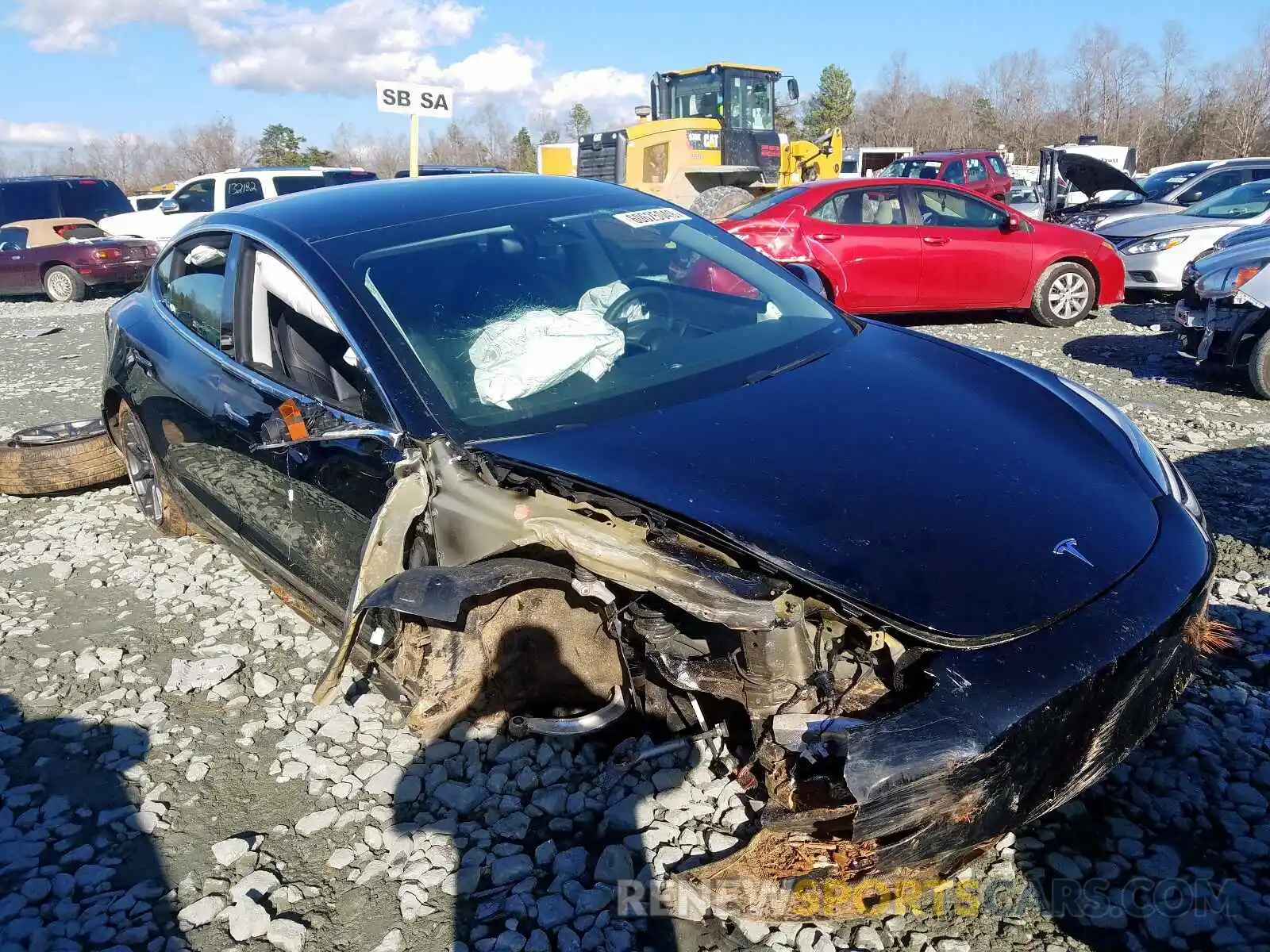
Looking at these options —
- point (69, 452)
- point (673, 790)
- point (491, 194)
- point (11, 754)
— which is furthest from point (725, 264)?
point (69, 452)

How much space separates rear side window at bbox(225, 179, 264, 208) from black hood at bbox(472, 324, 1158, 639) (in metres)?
13.4

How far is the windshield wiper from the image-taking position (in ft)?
9.59

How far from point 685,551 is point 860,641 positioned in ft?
1.45

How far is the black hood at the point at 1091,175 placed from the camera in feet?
38.7

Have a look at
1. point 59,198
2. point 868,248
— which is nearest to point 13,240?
point 59,198

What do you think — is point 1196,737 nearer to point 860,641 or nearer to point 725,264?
point 860,641

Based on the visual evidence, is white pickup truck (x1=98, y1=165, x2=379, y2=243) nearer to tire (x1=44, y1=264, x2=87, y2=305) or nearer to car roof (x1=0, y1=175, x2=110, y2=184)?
tire (x1=44, y1=264, x2=87, y2=305)

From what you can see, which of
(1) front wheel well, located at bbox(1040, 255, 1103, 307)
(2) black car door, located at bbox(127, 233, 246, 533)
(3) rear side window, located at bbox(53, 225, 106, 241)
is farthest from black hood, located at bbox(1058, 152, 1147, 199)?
(3) rear side window, located at bbox(53, 225, 106, 241)

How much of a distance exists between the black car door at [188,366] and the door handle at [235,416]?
2.3 inches

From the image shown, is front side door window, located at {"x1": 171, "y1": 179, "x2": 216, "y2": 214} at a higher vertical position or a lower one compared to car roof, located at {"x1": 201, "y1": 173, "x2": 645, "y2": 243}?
higher

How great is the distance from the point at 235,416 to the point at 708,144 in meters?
12.0

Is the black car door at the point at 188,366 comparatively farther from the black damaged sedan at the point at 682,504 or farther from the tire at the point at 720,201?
the tire at the point at 720,201

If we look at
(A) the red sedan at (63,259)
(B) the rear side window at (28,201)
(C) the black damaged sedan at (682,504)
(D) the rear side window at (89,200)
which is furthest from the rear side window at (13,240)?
(C) the black damaged sedan at (682,504)

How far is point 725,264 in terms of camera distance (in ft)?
12.0
